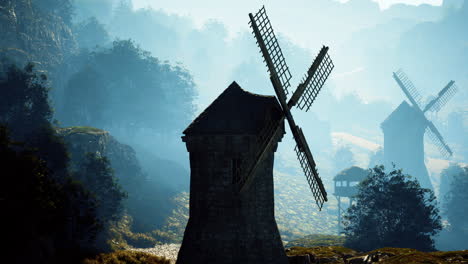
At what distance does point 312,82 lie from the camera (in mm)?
18078

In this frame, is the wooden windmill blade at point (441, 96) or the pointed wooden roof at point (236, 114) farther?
the wooden windmill blade at point (441, 96)

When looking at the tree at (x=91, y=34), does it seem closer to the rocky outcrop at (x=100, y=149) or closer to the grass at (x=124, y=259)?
the rocky outcrop at (x=100, y=149)

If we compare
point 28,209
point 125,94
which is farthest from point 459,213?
point 28,209

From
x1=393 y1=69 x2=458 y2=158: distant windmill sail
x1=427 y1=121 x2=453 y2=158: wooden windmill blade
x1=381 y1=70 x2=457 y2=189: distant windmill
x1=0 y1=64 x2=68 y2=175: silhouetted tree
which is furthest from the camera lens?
x1=381 y1=70 x2=457 y2=189: distant windmill

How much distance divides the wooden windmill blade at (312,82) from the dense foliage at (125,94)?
6124 cm

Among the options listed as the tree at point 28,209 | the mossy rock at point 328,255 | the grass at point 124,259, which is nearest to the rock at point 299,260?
the mossy rock at point 328,255

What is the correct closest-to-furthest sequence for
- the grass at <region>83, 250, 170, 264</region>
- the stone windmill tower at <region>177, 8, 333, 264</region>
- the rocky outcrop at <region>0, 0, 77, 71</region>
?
the stone windmill tower at <region>177, 8, 333, 264</region> < the grass at <region>83, 250, 170, 264</region> < the rocky outcrop at <region>0, 0, 77, 71</region>

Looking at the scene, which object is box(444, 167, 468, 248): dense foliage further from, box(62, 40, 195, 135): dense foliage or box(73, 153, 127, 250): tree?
box(62, 40, 195, 135): dense foliage

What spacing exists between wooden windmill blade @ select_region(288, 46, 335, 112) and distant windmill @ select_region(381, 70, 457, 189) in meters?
74.0

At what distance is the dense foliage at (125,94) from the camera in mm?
72500

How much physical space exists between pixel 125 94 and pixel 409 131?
6267cm

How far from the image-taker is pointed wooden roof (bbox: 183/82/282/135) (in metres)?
15.4

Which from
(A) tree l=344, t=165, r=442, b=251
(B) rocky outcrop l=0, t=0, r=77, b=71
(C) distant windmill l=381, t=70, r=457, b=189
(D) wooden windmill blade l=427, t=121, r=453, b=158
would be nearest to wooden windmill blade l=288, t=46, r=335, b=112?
(A) tree l=344, t=165, r=442, b=251

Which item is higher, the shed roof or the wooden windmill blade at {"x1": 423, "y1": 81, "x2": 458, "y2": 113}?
the wooden windmill blade at {"x1": 423, "y1": 81, "x2": 458, "y2": 113}
